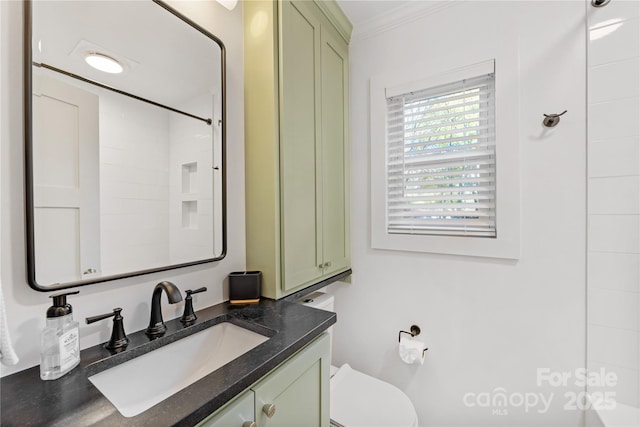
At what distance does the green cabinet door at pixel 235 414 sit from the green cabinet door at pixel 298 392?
0.07 ft

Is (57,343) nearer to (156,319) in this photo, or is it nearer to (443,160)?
(156,319)

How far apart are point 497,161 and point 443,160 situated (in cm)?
25

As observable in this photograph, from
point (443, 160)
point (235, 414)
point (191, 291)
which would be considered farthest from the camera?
point (443, 160)

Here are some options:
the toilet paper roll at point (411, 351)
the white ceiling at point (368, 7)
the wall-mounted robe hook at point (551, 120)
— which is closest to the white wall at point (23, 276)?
the white ceiling at point (368, 7)

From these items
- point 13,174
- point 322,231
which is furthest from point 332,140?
point 13,174

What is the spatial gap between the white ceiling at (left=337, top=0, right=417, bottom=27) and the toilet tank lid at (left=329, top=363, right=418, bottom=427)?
216cm

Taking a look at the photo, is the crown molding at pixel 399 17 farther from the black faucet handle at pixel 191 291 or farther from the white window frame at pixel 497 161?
the black faucet handle at pixel 191 291

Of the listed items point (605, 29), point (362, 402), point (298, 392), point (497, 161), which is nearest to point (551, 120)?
point (497, 161)

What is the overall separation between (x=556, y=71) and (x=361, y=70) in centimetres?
100

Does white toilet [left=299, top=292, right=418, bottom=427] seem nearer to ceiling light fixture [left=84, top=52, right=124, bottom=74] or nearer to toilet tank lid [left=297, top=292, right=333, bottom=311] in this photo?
toilet tank lid [left=297, top=292, right=333, bottom=311]

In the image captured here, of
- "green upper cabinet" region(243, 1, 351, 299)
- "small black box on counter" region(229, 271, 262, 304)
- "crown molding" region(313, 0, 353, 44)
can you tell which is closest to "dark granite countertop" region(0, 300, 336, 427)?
"small black box on counter" region(229, 271, 262, 304)

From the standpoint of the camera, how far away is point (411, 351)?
148 cm

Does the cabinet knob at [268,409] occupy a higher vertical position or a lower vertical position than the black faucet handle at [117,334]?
lower

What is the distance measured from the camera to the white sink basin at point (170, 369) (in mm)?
698
